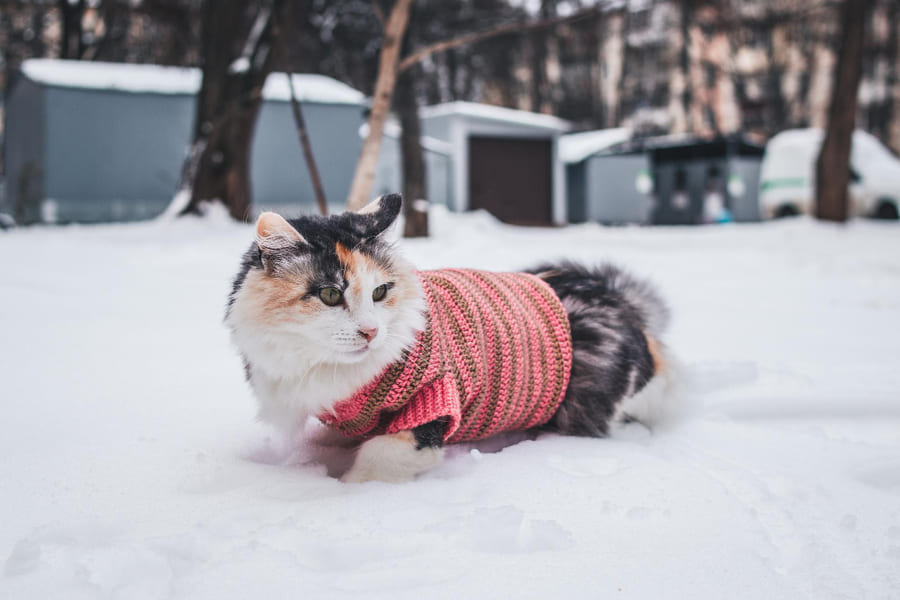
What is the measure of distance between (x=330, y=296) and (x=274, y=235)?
23 centimetres

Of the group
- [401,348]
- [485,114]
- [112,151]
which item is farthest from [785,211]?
[401,348]

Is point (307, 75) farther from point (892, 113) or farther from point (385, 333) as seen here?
point (892, 113)

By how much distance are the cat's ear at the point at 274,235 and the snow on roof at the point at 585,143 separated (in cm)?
1800

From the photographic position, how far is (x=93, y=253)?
17.5ft

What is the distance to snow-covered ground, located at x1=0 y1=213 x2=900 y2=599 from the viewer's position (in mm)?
1436

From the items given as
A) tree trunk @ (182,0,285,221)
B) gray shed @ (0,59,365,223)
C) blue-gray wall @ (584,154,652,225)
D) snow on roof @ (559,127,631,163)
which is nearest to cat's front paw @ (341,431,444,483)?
tree trunk @ (182,0,285,221)

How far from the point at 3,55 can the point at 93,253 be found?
14513mm

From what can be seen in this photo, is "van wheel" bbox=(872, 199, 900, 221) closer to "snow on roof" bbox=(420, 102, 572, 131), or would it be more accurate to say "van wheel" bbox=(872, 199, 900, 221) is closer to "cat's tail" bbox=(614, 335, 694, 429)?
"snow on roof" bbox=(420, 102, 572, 131)

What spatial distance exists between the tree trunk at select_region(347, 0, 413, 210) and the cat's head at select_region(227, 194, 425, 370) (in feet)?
10.2

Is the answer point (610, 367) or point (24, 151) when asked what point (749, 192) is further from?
point (610, 367)

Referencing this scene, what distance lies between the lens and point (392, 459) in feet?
6.24

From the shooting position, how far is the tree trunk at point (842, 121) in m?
9.66

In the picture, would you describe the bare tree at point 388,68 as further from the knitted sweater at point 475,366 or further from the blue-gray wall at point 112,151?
the blue-gray wall at point 112,151

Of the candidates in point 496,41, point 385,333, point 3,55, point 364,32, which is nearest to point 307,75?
point 364,32
